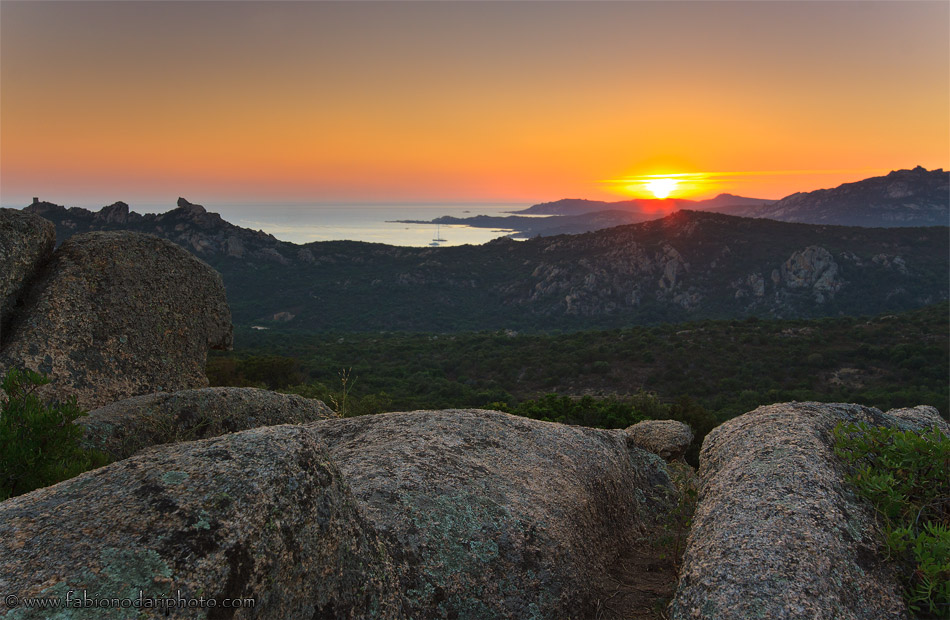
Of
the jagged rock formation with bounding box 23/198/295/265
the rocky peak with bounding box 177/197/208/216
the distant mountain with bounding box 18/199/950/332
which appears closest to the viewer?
the distant mountain with bounding box 18/199/950/332

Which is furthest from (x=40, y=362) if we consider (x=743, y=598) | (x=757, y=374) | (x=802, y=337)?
(x=802, y=337)

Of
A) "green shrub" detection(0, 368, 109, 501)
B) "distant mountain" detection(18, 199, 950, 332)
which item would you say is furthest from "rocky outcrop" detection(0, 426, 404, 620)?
"distant mountain" detection(18, 199, 950, 332)

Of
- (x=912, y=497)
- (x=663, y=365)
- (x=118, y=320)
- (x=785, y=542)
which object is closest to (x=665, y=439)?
(x=912, y=497)

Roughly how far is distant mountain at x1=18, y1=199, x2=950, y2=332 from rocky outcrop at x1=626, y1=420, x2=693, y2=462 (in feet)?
235

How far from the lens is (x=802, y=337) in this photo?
42.7 m

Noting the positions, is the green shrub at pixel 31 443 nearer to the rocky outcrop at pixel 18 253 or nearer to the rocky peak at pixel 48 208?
the rocky outcrop at pixel 18 253

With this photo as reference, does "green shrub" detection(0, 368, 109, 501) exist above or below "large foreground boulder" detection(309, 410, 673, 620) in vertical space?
above

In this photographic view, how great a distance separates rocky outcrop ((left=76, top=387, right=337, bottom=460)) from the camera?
666 cm

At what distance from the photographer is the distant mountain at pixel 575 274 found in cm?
7988

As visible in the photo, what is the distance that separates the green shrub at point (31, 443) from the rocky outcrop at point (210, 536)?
1444 millimetres

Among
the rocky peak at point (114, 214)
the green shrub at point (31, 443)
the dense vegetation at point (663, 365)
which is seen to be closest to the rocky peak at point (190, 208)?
the rocky peak at point (114, 214)

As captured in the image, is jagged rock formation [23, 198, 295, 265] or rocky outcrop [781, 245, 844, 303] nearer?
rocky outcrop [781, 245, 844, 303]

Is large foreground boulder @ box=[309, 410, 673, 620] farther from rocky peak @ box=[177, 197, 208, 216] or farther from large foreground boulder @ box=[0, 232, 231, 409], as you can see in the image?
rocky peak @ box=[177, 197, 208, 216]

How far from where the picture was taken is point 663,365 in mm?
40875
